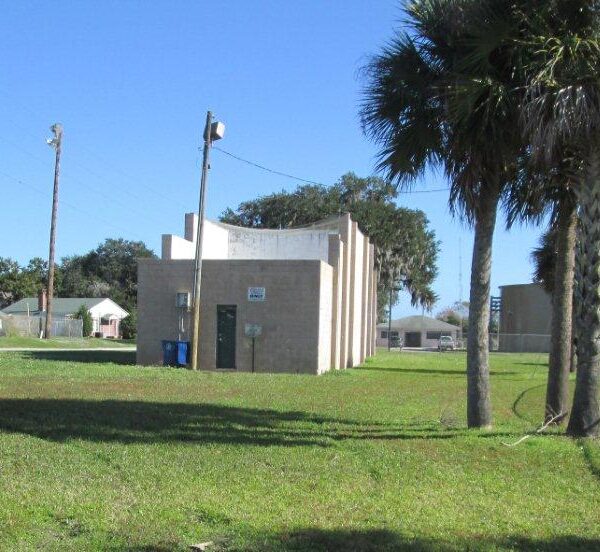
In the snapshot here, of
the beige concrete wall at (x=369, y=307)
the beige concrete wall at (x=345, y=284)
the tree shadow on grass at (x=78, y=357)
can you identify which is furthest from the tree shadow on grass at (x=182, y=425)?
the beige concrete wall at (x=369, y=307)

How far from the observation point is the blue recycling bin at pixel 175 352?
27453 mm

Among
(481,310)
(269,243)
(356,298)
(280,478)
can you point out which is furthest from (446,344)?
(280,478)

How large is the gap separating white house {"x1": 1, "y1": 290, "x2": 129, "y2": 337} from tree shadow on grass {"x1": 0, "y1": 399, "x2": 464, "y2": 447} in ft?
197

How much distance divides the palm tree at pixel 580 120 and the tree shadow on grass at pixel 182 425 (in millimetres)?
2035

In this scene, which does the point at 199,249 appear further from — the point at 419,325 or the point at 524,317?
the point at 419,325

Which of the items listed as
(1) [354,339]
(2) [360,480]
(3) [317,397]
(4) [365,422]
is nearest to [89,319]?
(1) [354,339]

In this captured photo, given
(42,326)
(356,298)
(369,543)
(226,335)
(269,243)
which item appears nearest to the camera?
(369,543)

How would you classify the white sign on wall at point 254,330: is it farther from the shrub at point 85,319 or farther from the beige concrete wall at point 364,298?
the shrub at point 85,319

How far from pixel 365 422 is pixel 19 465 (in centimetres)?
646

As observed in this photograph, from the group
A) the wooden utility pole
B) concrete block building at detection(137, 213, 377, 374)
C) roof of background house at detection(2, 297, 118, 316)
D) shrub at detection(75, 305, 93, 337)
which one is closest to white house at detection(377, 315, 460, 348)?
roof of background house at detection(2, 297, 118, 316)

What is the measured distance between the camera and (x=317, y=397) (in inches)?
713

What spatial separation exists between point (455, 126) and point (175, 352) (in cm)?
1777

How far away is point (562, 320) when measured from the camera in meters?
13.7

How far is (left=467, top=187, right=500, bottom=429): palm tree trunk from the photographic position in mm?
12461
